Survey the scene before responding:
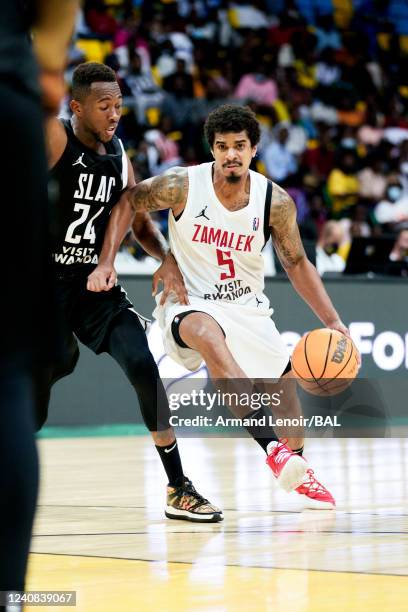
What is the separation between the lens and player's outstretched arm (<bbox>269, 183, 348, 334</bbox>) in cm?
675

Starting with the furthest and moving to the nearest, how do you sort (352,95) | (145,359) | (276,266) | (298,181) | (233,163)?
(352,95) → (298,181) → (276,266) → (233,163) → (145,359)

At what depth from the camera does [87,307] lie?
606 centimetres

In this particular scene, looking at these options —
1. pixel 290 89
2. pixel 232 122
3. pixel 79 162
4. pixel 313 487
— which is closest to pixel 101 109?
pixel 79 162

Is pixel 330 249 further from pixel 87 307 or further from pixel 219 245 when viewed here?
pixel 87 307

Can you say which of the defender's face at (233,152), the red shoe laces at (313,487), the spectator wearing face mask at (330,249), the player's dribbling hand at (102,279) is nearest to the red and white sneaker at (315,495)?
the red shoe laces at (313,487)

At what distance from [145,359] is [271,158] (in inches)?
469

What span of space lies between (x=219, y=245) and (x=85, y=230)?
0.88 meters

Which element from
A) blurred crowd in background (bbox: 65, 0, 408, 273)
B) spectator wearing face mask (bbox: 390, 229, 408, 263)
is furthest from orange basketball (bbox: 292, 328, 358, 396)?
spectator wearing face mask (bbox: 390, 229, 408, 263)

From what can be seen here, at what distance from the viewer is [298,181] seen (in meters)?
17.4

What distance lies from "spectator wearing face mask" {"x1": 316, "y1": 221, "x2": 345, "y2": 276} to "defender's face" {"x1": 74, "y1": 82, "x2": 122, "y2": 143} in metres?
7.24

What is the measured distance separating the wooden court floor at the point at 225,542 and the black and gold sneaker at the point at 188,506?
0.07m

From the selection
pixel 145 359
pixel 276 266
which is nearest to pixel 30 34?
pixel 145 359

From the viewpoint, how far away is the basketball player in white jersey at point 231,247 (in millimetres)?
6516

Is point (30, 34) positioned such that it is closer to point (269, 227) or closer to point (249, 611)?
point (249, 611)
